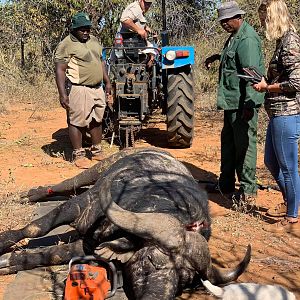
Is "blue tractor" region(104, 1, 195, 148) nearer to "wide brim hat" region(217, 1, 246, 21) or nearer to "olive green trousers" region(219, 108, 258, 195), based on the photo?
"olive green trousers" region(219, 108, 258, 195)

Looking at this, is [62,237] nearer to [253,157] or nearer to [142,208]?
[142,208]

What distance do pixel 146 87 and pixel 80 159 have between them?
1.56 m

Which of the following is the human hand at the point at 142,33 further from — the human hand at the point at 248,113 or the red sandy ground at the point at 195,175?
the human hand at the point at 248,113

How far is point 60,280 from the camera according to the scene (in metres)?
4.22

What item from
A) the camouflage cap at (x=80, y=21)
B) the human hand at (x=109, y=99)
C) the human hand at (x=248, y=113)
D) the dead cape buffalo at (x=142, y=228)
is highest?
the camouflage cap at (x=80, y=21)

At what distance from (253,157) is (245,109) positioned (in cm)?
55

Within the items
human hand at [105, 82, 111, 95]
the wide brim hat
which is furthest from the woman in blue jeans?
human hand at [105, 82, 111, 95]

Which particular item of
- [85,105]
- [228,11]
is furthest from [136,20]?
[228,11]

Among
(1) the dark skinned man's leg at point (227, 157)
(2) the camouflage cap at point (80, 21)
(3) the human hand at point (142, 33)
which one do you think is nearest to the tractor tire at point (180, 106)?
(3) the human hand at point (142, 33)

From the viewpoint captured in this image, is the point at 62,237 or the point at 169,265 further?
the point at 62,237

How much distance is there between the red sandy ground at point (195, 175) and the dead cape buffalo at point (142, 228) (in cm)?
41

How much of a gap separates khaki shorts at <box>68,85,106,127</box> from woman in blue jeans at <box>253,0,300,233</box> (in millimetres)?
3262

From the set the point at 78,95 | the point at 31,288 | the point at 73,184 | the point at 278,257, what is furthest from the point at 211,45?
the point at 31,288

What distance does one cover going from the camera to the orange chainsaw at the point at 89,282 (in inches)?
138
